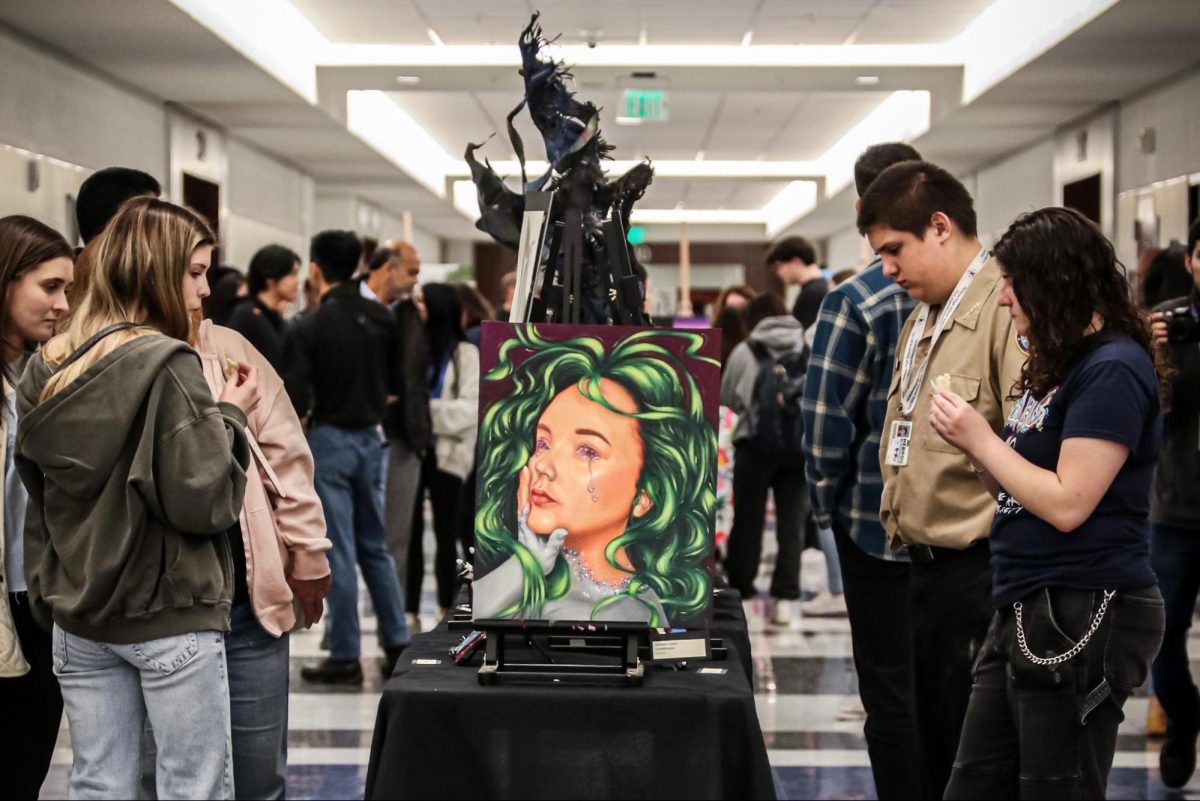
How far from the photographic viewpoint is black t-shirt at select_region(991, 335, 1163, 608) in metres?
2.32

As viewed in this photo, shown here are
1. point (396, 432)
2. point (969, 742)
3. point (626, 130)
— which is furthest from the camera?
point (626, 130)

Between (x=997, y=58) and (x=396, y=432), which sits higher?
(x=997, y=58)

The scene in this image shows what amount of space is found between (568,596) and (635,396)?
0.35 metres

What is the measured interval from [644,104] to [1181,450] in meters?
7.24

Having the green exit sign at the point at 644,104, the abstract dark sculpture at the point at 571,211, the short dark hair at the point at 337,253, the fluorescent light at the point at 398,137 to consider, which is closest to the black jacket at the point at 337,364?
the short dark hair at the point at 337,253

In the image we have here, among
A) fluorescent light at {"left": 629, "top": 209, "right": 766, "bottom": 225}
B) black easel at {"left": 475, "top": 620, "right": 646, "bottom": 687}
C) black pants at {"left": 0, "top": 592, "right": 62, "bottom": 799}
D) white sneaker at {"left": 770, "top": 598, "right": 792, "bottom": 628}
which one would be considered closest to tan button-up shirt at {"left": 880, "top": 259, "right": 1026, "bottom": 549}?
black easel at {"left": 475, "top": 620, "right": 646, "bottom": 687}

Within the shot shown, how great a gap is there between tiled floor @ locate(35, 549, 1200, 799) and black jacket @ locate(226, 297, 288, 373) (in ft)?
4.31

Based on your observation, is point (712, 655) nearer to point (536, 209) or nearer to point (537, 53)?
point (536, 209)

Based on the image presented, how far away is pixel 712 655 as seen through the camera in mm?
2416

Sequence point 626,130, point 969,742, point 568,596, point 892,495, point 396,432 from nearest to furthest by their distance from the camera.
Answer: point 568,596, point 969,742, point 892,495, point 396,432, point 626,130

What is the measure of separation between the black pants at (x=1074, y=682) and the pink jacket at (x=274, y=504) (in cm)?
129

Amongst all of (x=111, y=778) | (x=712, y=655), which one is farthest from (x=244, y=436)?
(x=712, y=655)

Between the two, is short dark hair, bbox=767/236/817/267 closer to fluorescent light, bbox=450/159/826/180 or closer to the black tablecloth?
the black tablecloth

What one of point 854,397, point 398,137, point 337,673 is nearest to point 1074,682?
point 854,397
